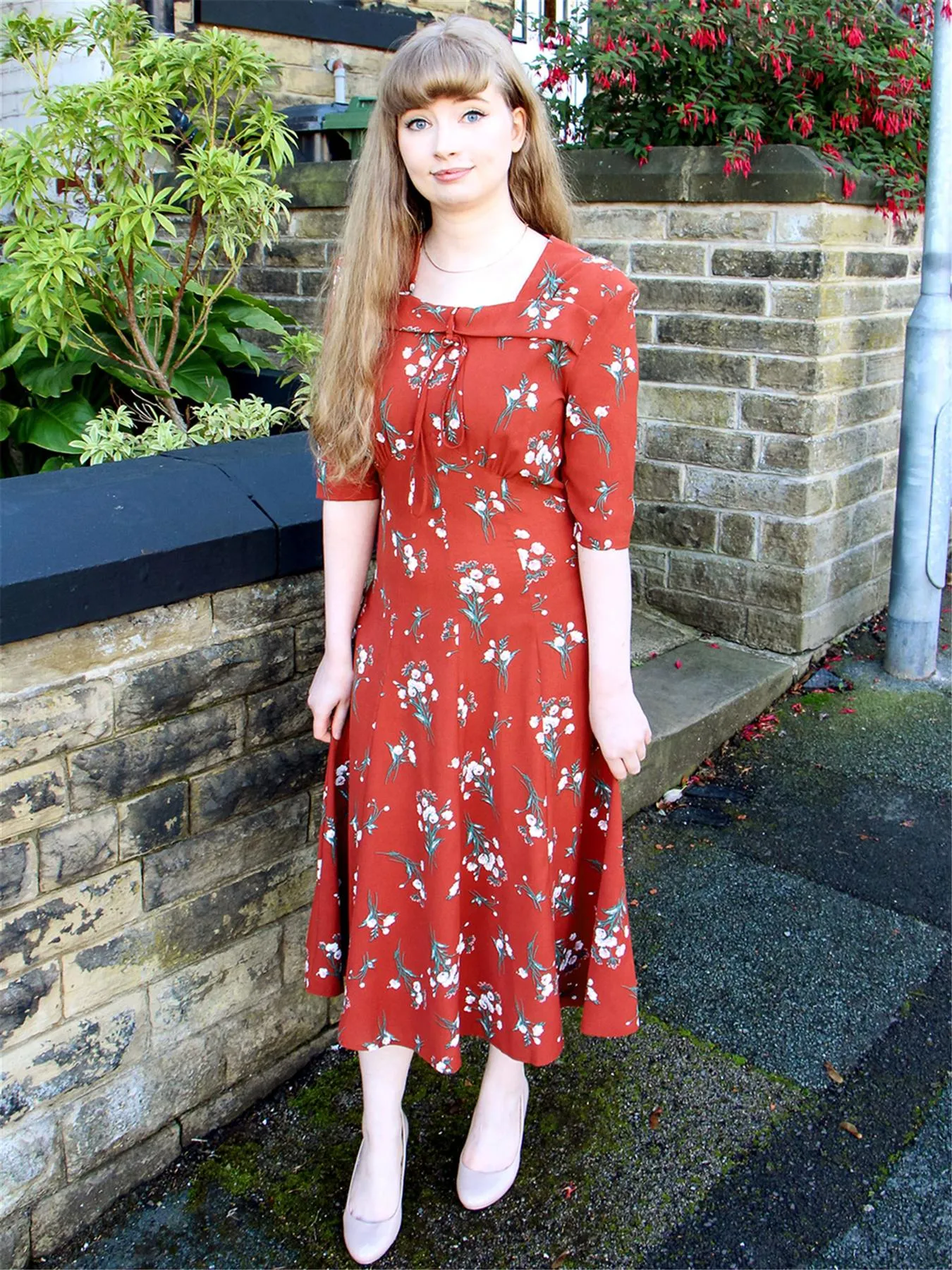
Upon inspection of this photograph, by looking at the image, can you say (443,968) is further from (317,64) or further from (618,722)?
(317,64)

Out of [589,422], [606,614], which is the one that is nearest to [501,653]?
[606,614]

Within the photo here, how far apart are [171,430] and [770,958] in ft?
6.47

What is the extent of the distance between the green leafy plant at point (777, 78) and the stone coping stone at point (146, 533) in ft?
8.29

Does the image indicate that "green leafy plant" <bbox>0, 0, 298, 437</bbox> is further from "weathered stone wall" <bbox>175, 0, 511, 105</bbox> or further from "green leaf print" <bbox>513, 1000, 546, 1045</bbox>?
"weathered stone wall" <bbox>175, 0, 511, 105</bbox>

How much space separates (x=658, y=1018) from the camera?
279 cm

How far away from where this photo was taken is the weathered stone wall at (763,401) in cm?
419

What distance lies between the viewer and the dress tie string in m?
1.89

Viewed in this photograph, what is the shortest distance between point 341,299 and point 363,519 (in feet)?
1.25

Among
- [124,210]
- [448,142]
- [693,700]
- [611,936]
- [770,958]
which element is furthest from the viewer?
[693,700]

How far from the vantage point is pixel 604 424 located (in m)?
1.89

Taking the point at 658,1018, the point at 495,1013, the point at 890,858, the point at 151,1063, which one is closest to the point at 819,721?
the point at 890,858

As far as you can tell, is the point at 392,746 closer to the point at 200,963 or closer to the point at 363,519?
the point at 363,519

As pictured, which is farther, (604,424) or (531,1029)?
(531,1029)

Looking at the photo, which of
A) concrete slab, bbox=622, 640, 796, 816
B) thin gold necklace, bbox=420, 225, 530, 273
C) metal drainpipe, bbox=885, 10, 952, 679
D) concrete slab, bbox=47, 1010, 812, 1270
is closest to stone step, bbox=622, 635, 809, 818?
concrete slab, bbox=622, 640, 796, 816
